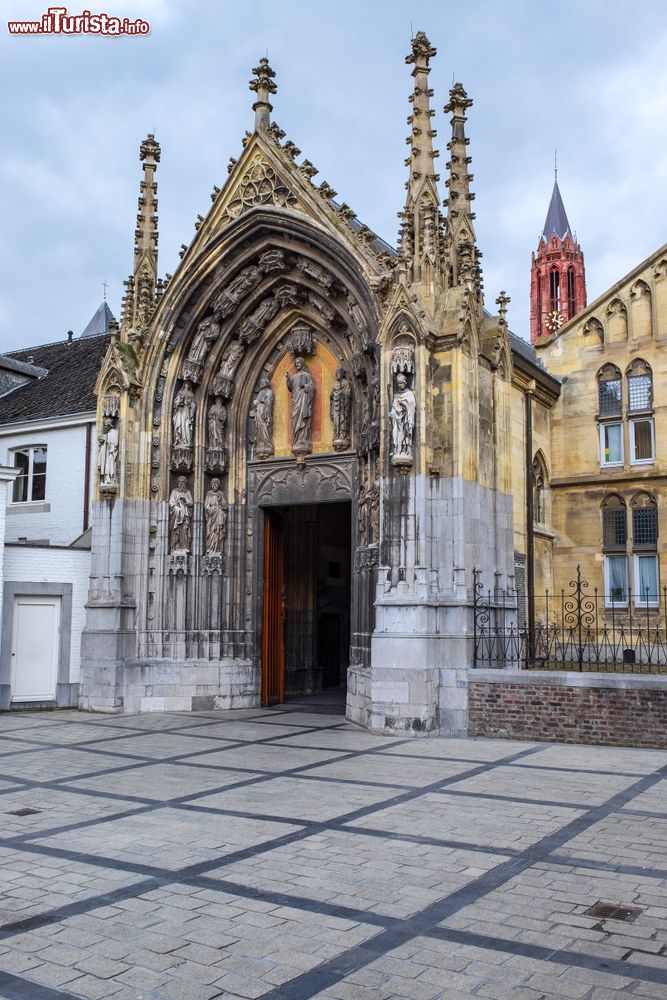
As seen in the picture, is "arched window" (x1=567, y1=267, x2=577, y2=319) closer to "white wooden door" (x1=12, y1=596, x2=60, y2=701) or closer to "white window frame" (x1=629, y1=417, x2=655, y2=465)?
"white window frame" (x1=629, y1=417, x2=655, y2=465)

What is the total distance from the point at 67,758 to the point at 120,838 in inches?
205

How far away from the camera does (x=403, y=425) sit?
52.6 ft

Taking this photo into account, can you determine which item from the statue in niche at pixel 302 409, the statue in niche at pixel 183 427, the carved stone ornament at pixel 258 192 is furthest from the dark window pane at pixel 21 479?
the carved stone ornament at pixel 258 192

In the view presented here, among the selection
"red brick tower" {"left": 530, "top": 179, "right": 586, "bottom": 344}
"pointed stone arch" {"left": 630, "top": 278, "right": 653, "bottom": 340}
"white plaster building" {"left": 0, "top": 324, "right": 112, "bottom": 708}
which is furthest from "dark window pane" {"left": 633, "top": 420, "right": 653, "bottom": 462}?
"red brick tower" {"left": 530, "top": 179, "right": 586, "bottom": 344}

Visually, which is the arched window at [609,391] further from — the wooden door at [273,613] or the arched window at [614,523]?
the wooden door at [273,613]

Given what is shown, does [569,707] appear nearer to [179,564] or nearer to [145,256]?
[179,564]

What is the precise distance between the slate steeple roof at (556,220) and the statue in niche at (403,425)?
65711mm

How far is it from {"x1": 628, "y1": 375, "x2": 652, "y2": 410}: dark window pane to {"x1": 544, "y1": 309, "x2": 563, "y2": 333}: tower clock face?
48254 mm

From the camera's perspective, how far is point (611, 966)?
540cm

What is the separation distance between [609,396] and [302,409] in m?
9.02

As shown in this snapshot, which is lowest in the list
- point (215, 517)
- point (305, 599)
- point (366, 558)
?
point (305, 599)

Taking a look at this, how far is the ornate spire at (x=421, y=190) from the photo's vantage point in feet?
55.7

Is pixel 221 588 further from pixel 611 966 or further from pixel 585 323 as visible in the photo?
pixel 611 966

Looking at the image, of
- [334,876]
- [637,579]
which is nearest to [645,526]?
[637,579]
